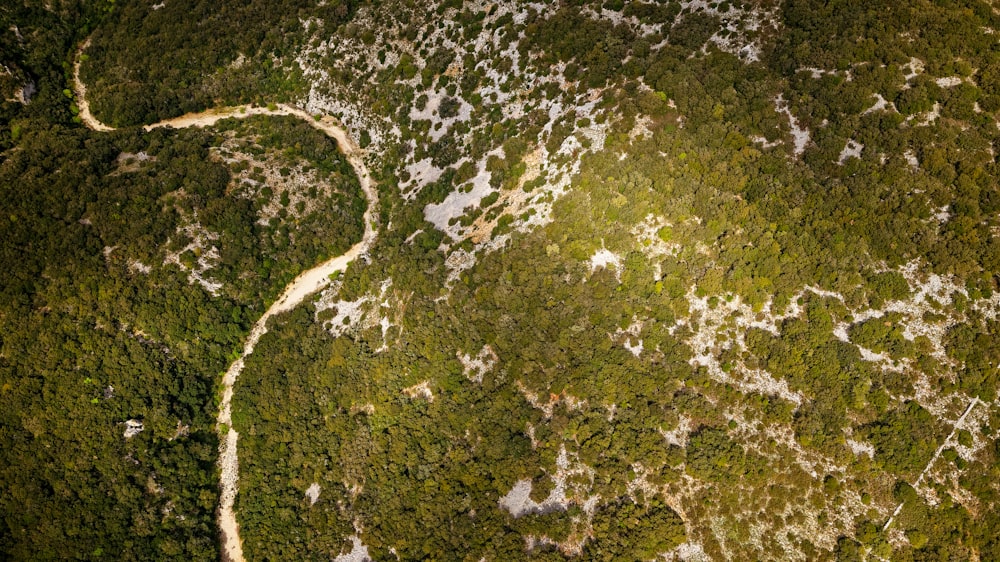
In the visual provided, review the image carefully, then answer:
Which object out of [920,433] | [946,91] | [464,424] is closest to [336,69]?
[464,424]

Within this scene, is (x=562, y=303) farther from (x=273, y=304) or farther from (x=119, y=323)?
(x=119, y=323)

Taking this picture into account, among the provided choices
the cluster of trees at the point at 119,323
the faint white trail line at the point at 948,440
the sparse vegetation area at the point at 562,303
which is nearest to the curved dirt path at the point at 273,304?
the cluster of trees at the point at 119,323

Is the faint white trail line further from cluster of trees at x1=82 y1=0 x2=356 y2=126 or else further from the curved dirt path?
cluster of trees at x1=82 y1=0 x2=356 y2=126

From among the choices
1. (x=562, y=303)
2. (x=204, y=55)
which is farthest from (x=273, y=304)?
(x=562, y=303)

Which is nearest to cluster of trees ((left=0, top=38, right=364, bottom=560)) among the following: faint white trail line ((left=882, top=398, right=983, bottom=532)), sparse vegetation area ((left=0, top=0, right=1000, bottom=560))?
sparse vegetation area ((left=0, top=0, right=1000, bottom=560))

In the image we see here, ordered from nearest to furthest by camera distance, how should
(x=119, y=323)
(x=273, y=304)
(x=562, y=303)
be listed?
(x=562, y=303) < (x=119, y=323) < (x=273, y=304)

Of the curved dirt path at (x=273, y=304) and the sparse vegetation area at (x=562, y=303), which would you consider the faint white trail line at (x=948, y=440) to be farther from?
the curved dirt path at (x=273, y=304)

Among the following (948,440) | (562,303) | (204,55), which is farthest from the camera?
(204,55)

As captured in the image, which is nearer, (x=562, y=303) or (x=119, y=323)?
(x=562, y=303)
